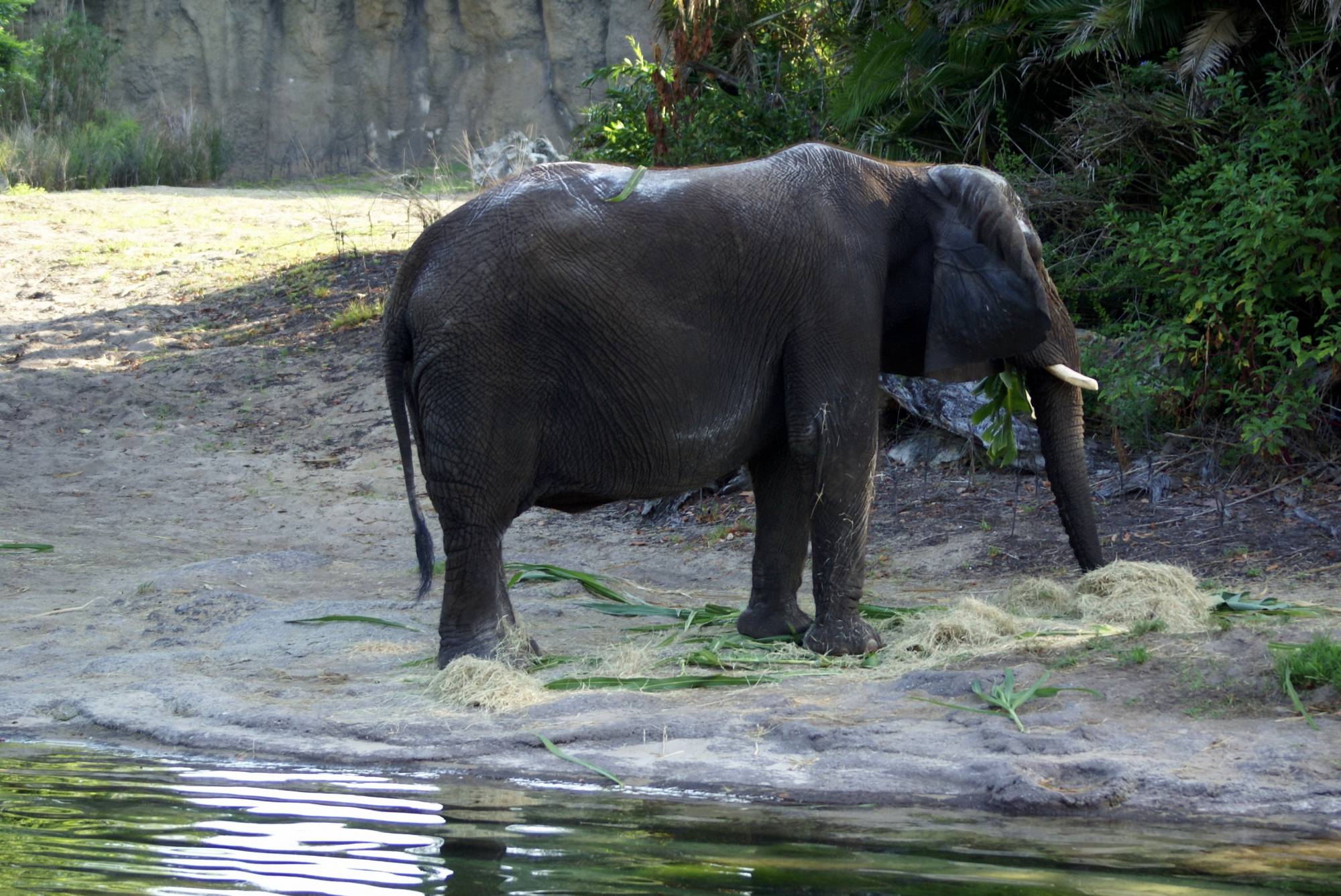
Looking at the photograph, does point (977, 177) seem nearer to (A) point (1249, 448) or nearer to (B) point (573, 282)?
(B) point (573, 282)

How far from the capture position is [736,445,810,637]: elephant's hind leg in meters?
7.07

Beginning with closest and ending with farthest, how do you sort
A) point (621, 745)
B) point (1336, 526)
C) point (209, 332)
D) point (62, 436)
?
point (621, 745) < point (1336, 526) < point (62, 436) < point (209, 332)

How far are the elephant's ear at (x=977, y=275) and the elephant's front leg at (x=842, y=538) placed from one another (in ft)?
1.94

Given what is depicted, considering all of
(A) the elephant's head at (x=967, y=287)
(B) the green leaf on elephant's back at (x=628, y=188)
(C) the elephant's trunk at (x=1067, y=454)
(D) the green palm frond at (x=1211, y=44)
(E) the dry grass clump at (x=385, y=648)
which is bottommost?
(E) the dry grass clump at (x=385, y=648)

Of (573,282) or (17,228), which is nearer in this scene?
(573,282)

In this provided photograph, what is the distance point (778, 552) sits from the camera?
712 centimetres

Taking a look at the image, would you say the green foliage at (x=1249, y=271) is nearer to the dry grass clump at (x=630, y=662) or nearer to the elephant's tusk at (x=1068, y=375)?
the elephant's tusk at (x=1068, y=375)

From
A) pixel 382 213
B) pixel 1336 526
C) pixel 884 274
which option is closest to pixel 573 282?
pixel 884 274

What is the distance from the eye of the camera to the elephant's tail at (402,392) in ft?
21.1

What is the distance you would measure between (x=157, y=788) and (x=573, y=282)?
255cm

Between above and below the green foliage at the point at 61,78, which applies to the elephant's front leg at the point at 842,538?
below

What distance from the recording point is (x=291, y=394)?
14359 mm

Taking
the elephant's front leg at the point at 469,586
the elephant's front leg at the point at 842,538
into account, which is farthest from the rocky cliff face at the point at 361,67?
the elephant's front leg at the point at 469,586

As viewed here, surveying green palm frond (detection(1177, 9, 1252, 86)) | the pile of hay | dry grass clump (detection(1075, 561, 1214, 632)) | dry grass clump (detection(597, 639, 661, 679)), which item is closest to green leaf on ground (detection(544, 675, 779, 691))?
dry grass clump (detection(597, 639, 661, 679))
